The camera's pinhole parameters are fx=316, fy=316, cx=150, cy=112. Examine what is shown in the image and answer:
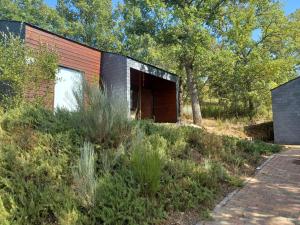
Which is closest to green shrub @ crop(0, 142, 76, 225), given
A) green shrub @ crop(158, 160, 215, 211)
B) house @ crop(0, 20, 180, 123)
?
green shrub @ crop(158, 160, 215, 211)

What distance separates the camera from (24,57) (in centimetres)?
831

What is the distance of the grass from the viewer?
412 cm

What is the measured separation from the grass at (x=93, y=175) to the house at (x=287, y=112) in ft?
33.5

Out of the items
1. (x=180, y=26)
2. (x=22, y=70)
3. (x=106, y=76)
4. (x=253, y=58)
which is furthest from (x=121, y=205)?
(x=253, y=58)

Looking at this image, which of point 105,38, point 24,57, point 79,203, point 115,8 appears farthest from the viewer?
point 115,8

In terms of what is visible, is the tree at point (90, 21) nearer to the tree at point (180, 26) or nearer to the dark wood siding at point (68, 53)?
the tree at point (180, 26)

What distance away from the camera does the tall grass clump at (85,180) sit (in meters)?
4.26

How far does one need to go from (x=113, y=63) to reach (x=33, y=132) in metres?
7.71

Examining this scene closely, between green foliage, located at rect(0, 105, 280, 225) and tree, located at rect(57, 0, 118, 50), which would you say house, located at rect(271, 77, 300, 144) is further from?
tree, located at rect(57, 0, 118, 50)

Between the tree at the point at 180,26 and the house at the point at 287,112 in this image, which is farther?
the tree at the point at 180,26

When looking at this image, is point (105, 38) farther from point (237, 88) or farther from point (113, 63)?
point (113, 63)

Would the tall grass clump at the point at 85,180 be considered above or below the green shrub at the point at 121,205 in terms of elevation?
above

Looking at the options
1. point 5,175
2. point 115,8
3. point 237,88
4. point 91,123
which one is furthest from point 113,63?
point 115,8

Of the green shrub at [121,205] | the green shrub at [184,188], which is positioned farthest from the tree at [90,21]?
the green shrub at [121,205]
